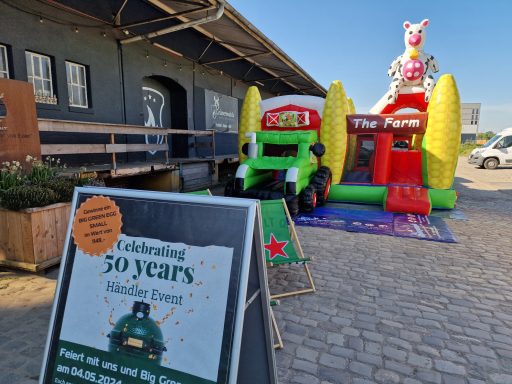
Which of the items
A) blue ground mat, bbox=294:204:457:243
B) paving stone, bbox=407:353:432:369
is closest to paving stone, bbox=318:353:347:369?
paving stone, bbox=407:353:432:369

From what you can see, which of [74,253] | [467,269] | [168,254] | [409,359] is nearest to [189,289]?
[168,254]

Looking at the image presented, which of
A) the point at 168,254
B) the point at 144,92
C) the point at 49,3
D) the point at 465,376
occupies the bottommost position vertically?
the point at 465,376

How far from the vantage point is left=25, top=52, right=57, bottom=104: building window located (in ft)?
21.6

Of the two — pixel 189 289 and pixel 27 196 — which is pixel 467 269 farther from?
pixel 27 196

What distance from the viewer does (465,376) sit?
229cm

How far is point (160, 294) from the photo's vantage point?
1.63m

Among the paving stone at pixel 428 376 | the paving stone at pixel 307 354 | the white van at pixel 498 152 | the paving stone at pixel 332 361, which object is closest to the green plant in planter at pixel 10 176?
the paving stone at pixel 307 354

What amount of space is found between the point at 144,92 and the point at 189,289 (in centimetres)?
972

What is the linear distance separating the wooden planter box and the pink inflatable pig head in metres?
9.89

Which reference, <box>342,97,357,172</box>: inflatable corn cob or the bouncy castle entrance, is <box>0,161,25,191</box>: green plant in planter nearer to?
the bouncy castle entrance

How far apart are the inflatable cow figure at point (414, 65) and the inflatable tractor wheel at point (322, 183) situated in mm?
3639

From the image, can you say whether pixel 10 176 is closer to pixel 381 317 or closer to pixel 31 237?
pixel 31 237

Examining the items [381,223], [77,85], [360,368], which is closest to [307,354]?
[360,368]

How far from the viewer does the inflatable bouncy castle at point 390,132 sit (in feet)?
23.8
